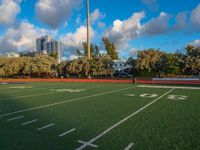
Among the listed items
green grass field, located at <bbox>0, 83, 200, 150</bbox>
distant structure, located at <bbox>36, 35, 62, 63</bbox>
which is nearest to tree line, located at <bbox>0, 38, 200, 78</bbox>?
green grass field, located at <bbox>0, 83, 200, 150</bbox>

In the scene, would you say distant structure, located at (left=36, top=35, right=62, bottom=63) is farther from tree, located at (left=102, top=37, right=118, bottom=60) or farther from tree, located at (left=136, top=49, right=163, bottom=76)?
tree, located at (left=136, top=49, right=163, bottom=76)

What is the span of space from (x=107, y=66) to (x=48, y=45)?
131 metres

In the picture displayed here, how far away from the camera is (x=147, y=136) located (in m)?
6.56

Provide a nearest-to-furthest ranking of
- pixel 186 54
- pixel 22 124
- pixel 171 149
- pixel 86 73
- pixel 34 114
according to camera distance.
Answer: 1. pixel 171 149
2. pixel 22 124
3. pixel 34 114
4. pixel 186 54
5. pixel 86 73

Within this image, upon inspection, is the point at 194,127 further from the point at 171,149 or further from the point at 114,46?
the point at 114,46

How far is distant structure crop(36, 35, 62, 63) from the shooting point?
167875mm

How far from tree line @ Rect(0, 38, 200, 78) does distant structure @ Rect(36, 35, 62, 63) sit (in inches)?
4175

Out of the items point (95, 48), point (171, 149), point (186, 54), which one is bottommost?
point (171, 149)

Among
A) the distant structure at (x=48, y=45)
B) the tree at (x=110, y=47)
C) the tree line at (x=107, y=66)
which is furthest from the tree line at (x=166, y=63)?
the distant structure at (x=48, y=45)

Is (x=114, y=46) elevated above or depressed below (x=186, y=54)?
above

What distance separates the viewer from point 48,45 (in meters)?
172

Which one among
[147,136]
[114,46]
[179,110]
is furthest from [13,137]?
[114,46]

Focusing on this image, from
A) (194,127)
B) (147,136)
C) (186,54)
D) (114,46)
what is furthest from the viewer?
(114,46)

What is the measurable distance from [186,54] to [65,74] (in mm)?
23738
